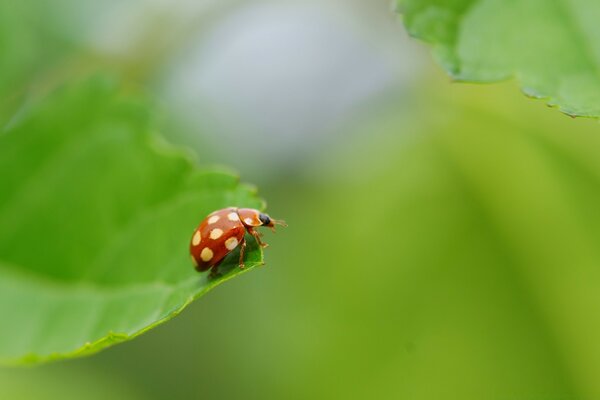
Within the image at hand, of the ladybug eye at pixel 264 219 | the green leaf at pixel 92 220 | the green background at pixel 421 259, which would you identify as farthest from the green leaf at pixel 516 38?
the green background at pixel 421 259

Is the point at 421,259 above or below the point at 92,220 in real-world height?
below

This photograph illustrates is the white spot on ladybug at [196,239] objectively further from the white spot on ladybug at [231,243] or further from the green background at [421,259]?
the green background at [421,259]

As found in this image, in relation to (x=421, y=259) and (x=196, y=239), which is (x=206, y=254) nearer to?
(x=196, y=239)

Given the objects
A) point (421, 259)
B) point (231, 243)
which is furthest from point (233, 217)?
point (421, 259)

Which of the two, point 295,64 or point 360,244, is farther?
point 295,64

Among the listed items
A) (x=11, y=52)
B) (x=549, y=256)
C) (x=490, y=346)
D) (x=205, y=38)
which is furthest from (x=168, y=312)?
(x=205, y=38)

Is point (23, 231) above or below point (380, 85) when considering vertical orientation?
below

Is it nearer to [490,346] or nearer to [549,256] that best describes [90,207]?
[490,346]
